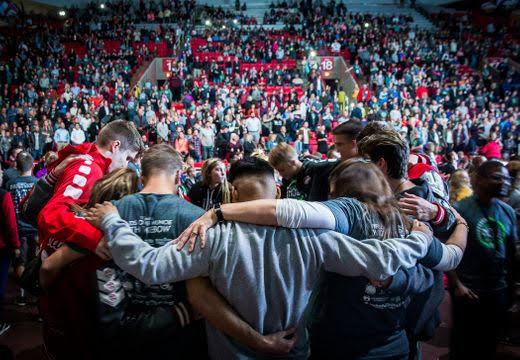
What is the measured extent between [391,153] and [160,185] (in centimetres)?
129

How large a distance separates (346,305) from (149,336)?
33.8 inches

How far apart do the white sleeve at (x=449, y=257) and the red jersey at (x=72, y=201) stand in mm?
1567

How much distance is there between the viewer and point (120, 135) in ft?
9.54

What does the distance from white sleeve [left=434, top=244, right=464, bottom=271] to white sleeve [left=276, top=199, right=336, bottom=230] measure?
67cm

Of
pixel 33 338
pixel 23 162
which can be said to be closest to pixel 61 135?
pixel 23 162

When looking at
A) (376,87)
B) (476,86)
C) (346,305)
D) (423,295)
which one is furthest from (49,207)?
(476,86)

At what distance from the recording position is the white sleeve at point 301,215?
1616mm

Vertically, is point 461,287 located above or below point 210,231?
below

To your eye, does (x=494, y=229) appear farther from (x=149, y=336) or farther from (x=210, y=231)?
(x=149, y=336)

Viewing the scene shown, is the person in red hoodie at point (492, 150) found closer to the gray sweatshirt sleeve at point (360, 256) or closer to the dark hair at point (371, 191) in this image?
the dark hair at point (371, 191)

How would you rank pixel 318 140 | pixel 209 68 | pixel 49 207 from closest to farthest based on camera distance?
pixel 49 207 → pixel 318 140 → pixel 209 68

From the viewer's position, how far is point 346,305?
71.7 inches

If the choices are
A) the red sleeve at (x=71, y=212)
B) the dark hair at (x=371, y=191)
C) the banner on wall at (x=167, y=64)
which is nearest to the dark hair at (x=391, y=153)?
the dark hair at (x=371, y=191)

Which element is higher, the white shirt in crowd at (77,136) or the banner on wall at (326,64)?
the banner on wall at (326,64)
